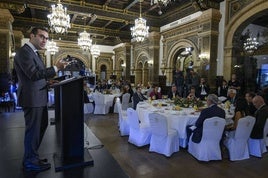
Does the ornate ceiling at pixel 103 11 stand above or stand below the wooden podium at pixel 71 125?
above

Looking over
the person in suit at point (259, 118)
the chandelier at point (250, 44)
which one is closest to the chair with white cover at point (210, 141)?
the person in suit at point (259, 118)

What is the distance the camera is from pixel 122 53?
1830 centimetres

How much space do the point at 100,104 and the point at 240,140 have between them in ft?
18.2

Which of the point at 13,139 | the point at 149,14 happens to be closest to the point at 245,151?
the point at 13,139

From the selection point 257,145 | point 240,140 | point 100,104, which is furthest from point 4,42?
point 257,145

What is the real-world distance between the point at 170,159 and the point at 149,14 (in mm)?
9867

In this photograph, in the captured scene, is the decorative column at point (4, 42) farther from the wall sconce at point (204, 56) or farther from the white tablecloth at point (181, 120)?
the wall sconce at point (204, 56)

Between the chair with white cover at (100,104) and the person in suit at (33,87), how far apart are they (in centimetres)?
579

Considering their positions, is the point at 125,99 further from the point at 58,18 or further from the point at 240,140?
the point at 240,140

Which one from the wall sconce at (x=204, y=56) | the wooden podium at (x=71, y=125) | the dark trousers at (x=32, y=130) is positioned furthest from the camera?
the wall sconce at (x=204, y=56)

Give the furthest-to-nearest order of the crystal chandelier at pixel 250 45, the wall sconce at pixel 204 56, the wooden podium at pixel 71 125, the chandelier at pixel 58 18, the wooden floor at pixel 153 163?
the crystal chandelier at pixel 250 45, the wall sconce at pixel 204 56, the chandelier at pixel 58 18, the wooden floor at pixel 153 163, the wooden podium at pixel 71 125

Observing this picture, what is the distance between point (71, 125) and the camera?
2.40m

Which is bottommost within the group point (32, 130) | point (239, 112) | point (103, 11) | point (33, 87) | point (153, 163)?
point (153, 163)

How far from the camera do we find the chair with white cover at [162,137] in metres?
3.95
